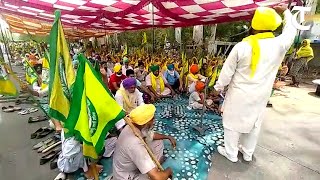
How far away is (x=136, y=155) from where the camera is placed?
5.39 feet

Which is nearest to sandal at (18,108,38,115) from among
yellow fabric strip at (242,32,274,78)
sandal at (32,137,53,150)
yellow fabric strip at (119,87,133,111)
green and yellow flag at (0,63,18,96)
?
green and yellow flag at (0,63,18,96)

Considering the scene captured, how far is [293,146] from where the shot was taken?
2738mm

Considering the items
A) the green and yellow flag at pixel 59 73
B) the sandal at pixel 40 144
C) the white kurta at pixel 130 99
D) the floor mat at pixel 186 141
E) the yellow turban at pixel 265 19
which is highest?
the yellow turban at pixel 265 19

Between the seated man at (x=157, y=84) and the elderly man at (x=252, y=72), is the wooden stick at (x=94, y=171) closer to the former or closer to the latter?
the elderly man at (x=252, y=72)

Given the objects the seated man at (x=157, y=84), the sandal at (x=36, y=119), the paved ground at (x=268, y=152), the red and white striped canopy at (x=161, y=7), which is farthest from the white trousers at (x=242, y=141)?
the sandal at (x=36, y=119)

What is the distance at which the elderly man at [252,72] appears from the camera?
6.53 ft

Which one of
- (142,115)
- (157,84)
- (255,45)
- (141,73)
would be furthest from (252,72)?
(141,73)

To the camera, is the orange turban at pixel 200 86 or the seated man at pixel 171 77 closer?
the orange turban at pixel 200 86

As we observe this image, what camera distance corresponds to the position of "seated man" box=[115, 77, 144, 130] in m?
3.00

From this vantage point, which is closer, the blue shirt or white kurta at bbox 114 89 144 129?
white kurta at bbox 114 89 144 129

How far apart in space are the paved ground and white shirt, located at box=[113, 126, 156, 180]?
87cm

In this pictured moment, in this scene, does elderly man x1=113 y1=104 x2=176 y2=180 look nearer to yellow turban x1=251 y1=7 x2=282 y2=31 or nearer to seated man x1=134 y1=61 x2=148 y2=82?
yellow turban x1=251 y1=7 x2=282 y2=31

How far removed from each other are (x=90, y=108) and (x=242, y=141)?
5.47ft

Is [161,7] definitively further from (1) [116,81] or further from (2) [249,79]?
(2) [249,79]
